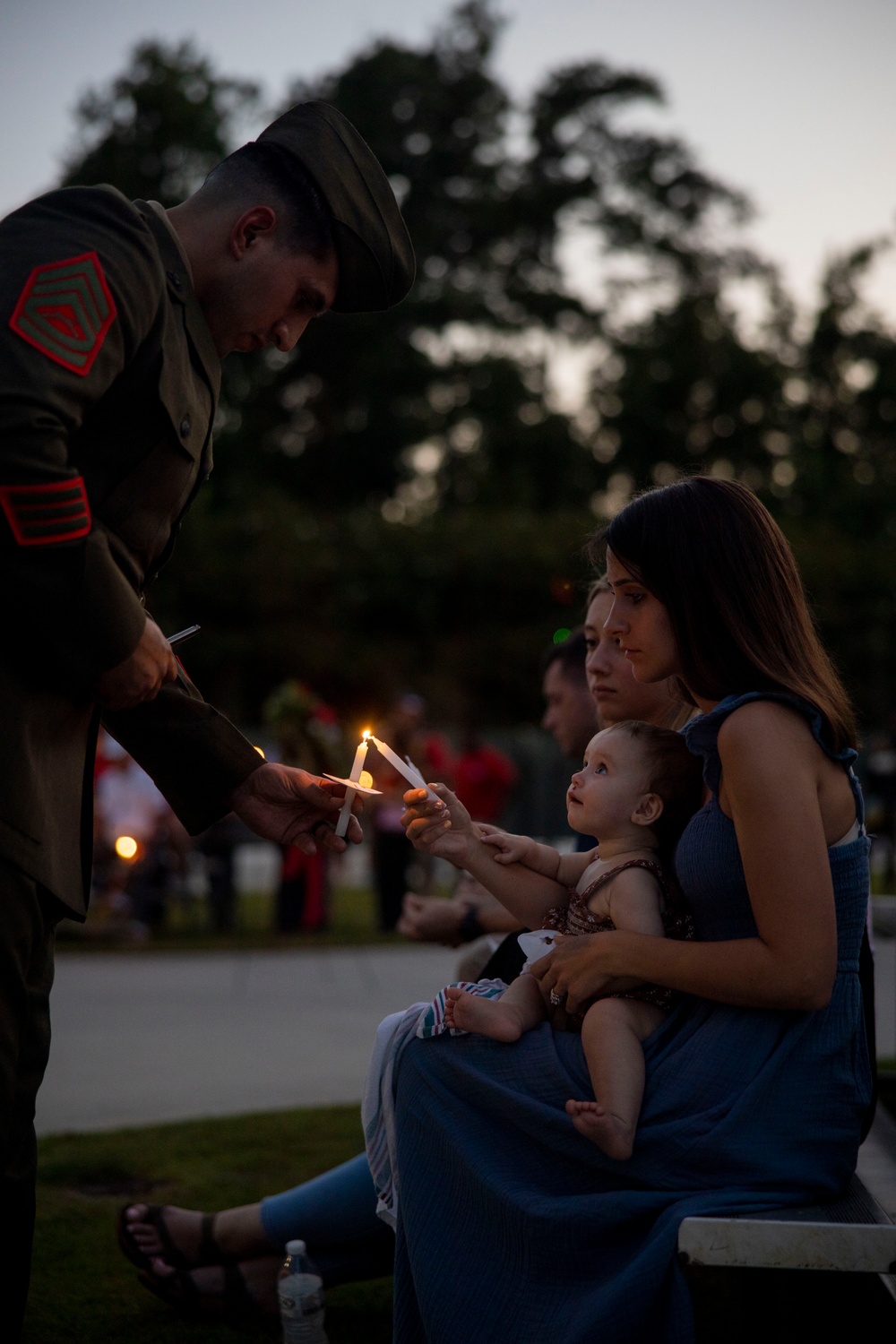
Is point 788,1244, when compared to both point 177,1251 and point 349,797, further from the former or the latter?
point 177,1251

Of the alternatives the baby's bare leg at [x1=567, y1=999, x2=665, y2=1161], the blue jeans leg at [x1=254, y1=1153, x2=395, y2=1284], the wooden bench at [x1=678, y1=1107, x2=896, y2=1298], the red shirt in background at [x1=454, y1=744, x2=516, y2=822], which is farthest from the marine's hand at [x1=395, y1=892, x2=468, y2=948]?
the red shirt in background at [x1=454, y1=744, x2=516, y2=822]

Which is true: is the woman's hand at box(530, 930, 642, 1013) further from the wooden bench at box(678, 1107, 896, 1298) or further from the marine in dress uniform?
the marine in dress uniform

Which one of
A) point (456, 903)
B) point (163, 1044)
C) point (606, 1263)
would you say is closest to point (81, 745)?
point (606, 1263)

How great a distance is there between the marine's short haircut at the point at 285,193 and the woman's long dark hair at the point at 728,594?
2.52 ft

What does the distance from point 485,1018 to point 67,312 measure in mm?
1344

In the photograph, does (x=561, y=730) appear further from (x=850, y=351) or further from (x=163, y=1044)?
(x=850, y=351)

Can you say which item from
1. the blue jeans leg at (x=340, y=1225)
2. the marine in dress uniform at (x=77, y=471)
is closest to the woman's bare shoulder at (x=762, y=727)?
the marine in dress uniform at (x=77, y=471)

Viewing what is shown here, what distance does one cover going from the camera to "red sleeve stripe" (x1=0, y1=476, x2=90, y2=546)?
197 centimetres

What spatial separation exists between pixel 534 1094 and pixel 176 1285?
4.57 ft

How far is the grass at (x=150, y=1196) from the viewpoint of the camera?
10.8 ft

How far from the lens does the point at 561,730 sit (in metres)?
4.25

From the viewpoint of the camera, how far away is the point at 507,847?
2857 millimetres

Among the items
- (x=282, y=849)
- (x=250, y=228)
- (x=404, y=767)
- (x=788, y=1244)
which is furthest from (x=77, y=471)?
(x=282, y=849)

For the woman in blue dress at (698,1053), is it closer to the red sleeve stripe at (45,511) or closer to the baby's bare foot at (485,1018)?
the baby's bare foot at (485,1018)
